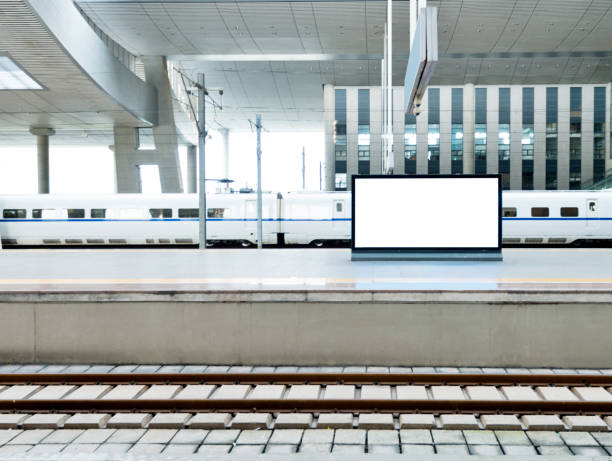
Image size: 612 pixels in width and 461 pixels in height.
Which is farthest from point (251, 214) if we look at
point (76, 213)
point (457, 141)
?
point (457, 141)

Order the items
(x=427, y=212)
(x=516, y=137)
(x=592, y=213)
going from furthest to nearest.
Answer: (x=516, y=137) → (x=592, y=213) → (x=427, y=212)

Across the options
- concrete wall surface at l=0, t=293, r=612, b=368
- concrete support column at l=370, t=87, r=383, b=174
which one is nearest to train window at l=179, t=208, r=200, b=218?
concrete wall surface at l=0, t=293, r=612, b=368

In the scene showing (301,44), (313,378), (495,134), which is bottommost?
(313,378)

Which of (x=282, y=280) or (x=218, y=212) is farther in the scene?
(x=218, y=212)

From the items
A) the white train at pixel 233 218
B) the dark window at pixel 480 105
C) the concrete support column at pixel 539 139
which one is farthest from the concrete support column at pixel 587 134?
the white train at pixel 233 218

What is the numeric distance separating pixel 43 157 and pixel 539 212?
99.6 feet

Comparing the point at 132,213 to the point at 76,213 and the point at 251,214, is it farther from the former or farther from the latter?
the point at 251,214

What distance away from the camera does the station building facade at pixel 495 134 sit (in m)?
36.2

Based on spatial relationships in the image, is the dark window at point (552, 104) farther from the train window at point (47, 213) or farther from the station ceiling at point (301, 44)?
the train window at point (47, 213)

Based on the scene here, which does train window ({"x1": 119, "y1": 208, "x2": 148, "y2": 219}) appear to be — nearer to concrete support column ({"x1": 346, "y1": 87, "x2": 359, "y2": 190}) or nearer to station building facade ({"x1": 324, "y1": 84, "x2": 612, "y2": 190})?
station building facade ({"x1": 324, "y1": 84, "x2": 612, "y2": 190})

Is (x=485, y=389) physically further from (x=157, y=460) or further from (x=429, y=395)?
(x=157, y=460)

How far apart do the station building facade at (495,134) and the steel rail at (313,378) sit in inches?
1254

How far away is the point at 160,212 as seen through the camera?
19.6m

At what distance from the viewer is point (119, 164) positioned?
29.5m
